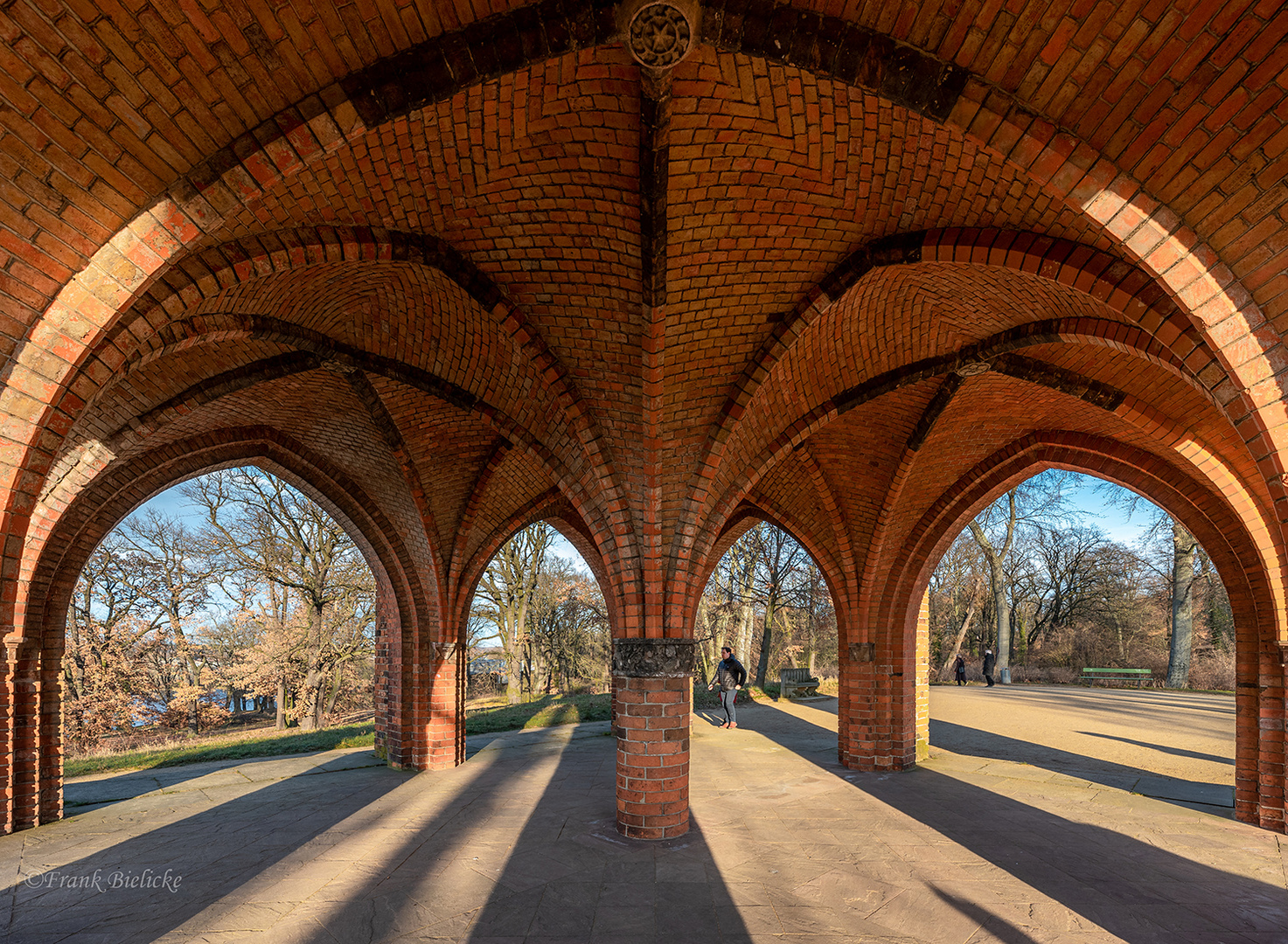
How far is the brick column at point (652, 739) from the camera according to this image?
21.3 feet

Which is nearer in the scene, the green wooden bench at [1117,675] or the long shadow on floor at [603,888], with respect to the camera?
the long shadow on floor at [603,888]

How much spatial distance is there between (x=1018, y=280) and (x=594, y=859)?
618 centimetres

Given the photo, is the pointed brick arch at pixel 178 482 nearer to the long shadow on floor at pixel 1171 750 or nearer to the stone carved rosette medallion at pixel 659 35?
the stone carved rosette medallion at pixel 659 35

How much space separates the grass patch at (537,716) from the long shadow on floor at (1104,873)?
8720 mm

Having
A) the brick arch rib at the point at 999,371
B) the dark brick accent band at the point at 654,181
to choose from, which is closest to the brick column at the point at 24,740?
the brick arch rib at the point at 999,371

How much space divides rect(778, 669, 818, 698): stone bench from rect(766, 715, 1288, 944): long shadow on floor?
452 inches

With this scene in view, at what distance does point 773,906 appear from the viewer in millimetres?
4875

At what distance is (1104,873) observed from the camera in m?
5.55

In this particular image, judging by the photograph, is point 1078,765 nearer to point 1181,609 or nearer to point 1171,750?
point 1171,750

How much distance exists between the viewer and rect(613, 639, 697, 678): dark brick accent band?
670cm

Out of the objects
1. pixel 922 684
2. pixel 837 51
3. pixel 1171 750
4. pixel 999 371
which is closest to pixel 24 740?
pixel 837 51

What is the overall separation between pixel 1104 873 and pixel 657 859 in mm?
3649

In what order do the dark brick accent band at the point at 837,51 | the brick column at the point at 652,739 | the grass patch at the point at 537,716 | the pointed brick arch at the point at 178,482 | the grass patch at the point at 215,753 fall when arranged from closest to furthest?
1. the dark brick accent band at the point at 837,51
2. the brick column at the point at 652,739
3. the pointed brick arch at the point at 178,482
4. the grass patch at the point at 215,753
5. the grass patch at the point at 537,716

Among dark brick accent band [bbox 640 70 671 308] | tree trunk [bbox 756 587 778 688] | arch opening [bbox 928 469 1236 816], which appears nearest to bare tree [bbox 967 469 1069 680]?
arch opening [bbox 928 469 1236 816]
